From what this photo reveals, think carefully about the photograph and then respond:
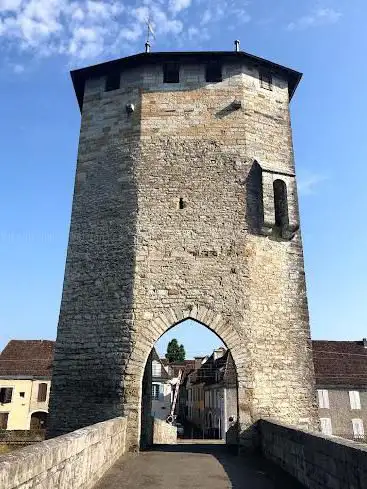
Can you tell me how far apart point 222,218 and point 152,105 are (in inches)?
138

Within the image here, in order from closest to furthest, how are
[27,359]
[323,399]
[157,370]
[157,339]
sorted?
[157,339] → [323,399] → [27,359] → [157,370]

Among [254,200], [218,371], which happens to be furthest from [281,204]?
[218,371]

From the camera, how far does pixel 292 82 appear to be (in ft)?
40.1

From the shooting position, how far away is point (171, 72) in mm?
11367

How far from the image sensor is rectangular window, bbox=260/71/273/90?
37.6ft

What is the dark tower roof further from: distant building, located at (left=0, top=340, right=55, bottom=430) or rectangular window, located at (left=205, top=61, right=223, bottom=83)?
distant building, located at (left=0, top=340, right=55, bottom=430)

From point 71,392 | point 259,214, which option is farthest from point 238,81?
point 71,392

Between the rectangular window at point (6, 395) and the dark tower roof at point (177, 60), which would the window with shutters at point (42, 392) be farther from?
the dark tower roof at point (177, 60)

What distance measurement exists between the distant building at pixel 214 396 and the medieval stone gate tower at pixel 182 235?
31.7ft

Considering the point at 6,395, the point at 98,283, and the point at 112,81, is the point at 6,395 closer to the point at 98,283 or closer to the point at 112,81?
the point at 98,283

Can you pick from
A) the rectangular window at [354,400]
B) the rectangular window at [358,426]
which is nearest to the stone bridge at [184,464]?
the rectangular window at [354,400]

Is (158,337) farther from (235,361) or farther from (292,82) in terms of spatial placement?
(292,82)

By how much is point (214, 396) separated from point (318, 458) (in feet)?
72.5

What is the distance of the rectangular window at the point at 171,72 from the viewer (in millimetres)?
11258
